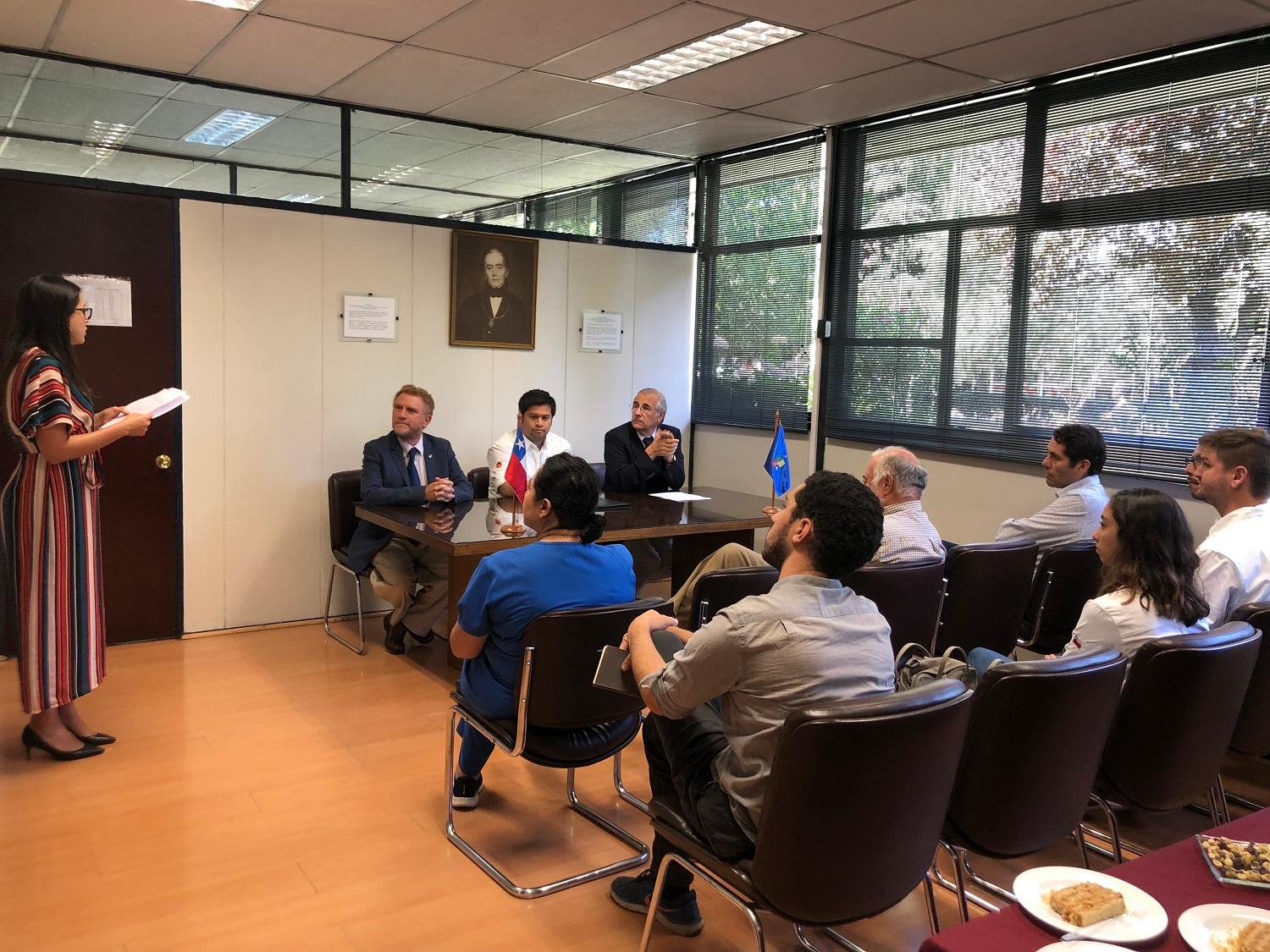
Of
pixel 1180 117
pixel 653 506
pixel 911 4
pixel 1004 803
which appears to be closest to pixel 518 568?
pixel 1004 803

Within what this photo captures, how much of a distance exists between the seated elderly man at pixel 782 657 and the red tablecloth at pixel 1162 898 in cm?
55

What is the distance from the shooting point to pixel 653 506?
16.7ft

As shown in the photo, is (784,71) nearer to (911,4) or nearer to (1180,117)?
(911,4)

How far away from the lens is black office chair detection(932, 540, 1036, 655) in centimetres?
362

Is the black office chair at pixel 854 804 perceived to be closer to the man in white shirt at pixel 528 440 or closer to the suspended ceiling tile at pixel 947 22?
the suspended ceiling tile at pixel 947 22

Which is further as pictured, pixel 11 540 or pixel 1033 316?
pixel 1033 316

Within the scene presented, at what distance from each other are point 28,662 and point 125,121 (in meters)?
2.89

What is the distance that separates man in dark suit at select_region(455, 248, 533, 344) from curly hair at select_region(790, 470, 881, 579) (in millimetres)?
4165

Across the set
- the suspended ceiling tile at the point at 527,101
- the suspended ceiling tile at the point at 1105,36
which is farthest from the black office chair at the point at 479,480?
the suspended ceiling tile at the point at 1105,36

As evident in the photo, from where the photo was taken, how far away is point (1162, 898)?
1569 millimetres

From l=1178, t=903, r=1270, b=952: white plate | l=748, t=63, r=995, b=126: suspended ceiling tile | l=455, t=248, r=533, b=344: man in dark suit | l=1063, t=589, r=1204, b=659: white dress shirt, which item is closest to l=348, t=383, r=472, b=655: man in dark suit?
l=455, t=248, r=533, b=344: man in dark suit

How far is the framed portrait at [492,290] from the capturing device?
584 cm

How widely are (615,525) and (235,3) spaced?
2.65 metres

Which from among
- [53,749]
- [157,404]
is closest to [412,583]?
[157,404]
